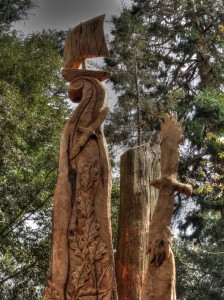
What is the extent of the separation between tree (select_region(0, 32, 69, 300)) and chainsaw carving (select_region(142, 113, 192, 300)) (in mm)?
5408

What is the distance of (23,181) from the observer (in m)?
10.7

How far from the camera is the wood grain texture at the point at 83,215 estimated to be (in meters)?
4.71

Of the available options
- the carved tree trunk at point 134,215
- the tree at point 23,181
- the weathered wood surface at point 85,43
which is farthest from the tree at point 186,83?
the weathered wood surface at point 85,43

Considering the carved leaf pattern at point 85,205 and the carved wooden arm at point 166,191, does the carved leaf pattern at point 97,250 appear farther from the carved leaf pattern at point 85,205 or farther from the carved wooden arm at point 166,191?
the carved wooden arm at point 166,191

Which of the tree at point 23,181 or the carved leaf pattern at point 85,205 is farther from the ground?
the tree at point 23,181

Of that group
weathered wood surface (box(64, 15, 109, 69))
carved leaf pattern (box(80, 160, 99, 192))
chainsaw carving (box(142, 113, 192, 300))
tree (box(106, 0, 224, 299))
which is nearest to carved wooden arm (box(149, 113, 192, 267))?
chainsaw carving (box(142, 113, 192, 300))

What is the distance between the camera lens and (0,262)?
10547 mm

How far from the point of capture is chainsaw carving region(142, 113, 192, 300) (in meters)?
4.64

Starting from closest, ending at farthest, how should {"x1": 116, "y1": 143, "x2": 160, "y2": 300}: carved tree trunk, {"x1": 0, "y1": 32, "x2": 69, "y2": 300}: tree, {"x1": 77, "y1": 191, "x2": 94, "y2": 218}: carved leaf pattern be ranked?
{"x1": 77, "y1": 191, "x2": 94, "y2": 218}: carved leaf pattern, {"x1": 116, "y1": 143, "x2": 160, "y2": 300}: carved tree trunk, {"x1": 0, "y1": 32, "x2": 69, "y2": 300}: tree

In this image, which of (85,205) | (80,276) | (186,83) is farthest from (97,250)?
(186,83)

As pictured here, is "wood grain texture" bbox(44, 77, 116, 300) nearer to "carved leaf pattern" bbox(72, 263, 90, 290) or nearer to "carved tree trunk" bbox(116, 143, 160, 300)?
"carved leaf pattern" bbox(72, 263, 90, 290)

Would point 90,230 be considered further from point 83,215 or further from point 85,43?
point 85,43

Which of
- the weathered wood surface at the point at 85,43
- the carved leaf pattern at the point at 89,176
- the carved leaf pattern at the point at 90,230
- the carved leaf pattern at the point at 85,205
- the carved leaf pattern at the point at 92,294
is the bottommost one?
the carved leaf pattern at the point at 92,294

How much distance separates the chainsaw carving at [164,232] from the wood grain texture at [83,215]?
33 centimetres
